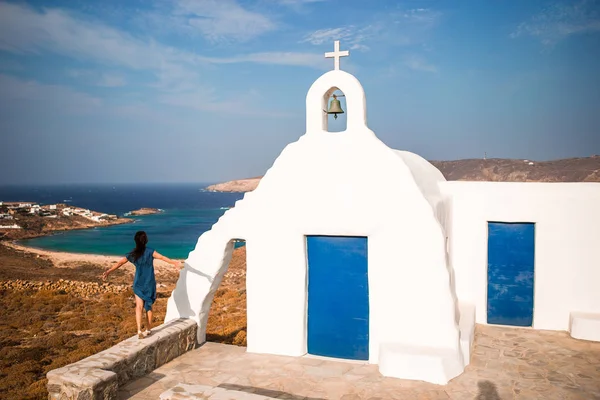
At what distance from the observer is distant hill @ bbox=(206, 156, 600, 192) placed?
185ft

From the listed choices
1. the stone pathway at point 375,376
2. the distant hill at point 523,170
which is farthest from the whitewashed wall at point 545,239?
the distant hill at point 523,170

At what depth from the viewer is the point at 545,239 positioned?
900 cm

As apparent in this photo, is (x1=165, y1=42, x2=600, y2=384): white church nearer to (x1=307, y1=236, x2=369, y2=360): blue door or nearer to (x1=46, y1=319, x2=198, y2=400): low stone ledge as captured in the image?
(x1=307, y1=236, x2=369, y2=360): blue door

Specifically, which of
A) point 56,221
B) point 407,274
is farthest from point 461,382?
point 56,221

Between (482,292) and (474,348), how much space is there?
1.66 m

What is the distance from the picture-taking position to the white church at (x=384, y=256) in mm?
6965

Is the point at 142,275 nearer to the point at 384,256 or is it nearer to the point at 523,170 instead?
the point at 384,256

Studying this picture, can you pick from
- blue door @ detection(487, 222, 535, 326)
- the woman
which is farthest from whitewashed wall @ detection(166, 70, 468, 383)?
blue door @ detection(487, 222, 535, 326)

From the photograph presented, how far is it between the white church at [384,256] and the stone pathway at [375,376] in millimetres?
279

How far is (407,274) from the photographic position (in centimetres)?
702

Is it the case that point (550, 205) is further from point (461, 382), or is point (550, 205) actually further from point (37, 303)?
point (37, 303)

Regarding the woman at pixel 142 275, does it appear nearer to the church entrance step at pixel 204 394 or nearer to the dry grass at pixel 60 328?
the church entrance step at pixel 204 394

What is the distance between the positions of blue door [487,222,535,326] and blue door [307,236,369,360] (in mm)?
3238

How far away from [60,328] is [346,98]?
10.9 meters
